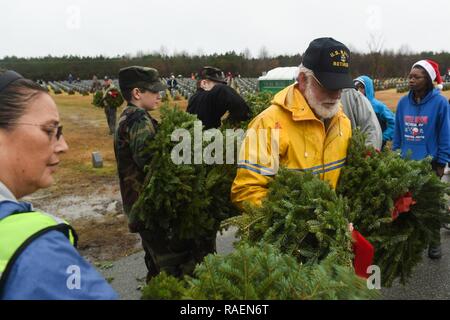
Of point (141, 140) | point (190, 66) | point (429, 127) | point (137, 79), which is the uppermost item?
point (190, 66)

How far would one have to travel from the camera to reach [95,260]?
5.62 meters

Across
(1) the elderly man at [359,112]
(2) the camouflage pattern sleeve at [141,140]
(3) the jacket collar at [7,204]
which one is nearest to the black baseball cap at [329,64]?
(1) the elderly man at [359,112]

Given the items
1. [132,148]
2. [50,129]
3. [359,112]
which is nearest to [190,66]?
[359,112]

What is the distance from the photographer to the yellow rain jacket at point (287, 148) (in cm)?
277

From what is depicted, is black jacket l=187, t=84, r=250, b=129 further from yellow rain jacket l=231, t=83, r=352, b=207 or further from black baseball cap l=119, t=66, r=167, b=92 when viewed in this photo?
yellow rain jacket l=231, t=83, r=352, b=207

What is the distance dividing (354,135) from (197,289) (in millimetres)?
2045

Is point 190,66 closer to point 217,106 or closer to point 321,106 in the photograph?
point 217,106

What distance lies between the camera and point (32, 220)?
3.51 feet

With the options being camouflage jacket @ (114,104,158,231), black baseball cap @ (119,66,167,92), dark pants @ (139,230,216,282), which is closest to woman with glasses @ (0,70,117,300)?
camouflage jacket @ (114,104,158,231)

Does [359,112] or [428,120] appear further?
[428,120]

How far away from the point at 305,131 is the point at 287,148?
7.4 inches

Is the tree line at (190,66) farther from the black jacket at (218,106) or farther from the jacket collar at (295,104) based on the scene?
the jacket collar at (295,104)
